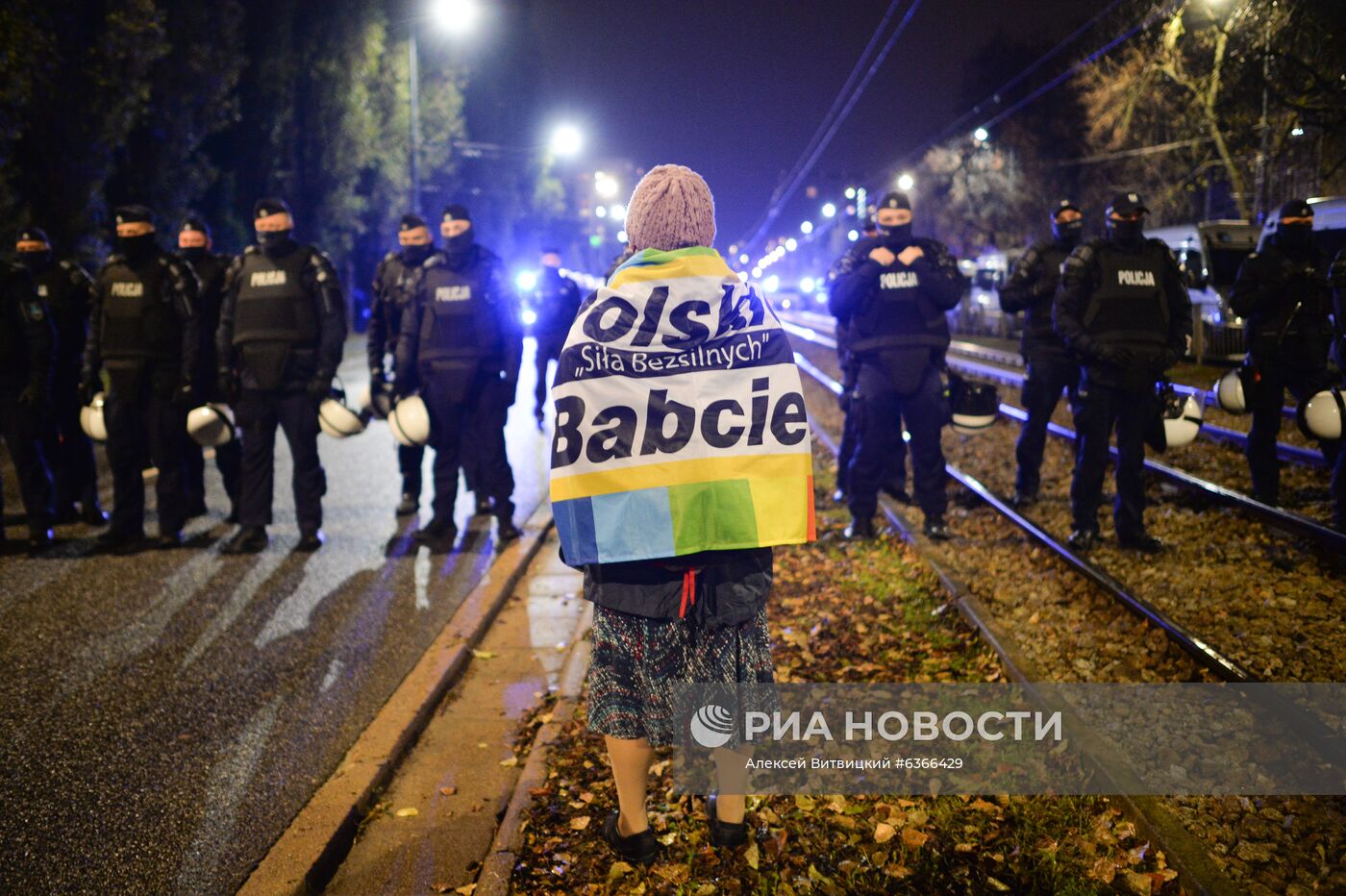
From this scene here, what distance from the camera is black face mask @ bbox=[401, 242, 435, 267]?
795 cm

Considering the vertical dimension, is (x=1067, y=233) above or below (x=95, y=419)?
above

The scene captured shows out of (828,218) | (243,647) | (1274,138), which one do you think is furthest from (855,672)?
(828,218)

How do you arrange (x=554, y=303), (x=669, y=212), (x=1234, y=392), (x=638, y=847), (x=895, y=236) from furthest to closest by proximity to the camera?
(x=554, y=303), (x=1234, y=392), (x=895, y=236), (x=638, y=847), (x=669, y=212)

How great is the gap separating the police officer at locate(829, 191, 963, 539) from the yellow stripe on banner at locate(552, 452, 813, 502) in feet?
13.7

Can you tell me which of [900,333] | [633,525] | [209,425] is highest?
[900,333]

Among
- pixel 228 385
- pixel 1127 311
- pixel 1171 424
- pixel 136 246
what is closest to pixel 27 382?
pixel 136 246

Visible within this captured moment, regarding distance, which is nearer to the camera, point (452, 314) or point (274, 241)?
point (274, 241)

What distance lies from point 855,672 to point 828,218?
103889 millimetres

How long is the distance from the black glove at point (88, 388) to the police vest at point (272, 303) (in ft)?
4.54

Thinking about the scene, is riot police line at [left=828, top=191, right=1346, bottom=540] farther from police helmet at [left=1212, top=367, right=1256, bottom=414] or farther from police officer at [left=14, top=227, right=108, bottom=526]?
police officer at [left=14, top=227, right=108, bottom=526]

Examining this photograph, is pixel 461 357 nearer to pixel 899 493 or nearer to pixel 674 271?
pixel 899 493

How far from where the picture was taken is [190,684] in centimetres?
491

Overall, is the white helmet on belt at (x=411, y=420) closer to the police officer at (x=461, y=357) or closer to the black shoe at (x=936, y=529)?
the police officer at (x=461, y=357)

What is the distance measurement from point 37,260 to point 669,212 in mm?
7225
